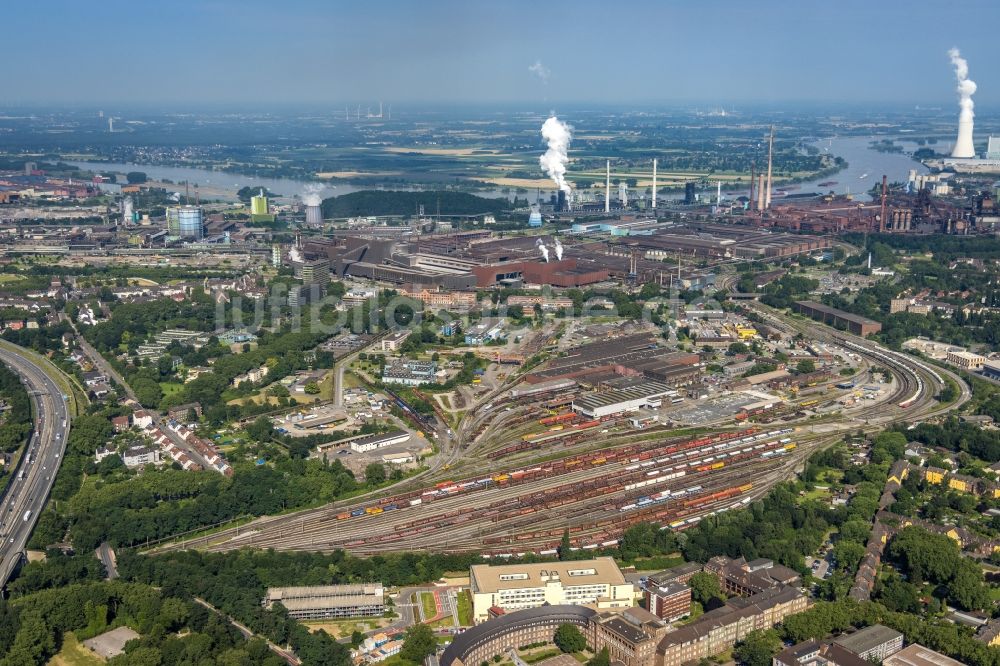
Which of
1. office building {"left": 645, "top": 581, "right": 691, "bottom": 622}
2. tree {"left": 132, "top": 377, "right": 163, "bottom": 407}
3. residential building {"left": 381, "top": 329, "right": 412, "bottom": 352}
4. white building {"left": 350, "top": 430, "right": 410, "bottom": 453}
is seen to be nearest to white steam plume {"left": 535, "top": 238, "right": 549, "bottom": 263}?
residential building {"left": 381, "top": 329, "right": 412, "bottom": 352}

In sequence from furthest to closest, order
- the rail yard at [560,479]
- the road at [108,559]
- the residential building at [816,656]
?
the rail yard at [560,479] → the road at [108,559] → the residential building at [816,656]

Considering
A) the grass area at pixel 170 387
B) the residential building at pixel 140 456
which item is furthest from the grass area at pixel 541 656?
the grass area at pixel 170 387

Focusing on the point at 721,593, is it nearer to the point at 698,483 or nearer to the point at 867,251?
the point at 698,483

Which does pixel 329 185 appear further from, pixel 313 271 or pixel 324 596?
pixel 324 596

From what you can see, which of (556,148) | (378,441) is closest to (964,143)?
(556,148)

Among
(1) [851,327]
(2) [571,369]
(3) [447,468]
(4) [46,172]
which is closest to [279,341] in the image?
(2) [571,369]

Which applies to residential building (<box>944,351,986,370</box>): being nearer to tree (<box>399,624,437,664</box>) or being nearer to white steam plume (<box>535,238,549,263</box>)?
white steam plume (<box>535,238,549,263</box>)

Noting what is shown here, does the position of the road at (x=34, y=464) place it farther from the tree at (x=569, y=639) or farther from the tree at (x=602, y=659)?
the tree at (x=602, y=659)
